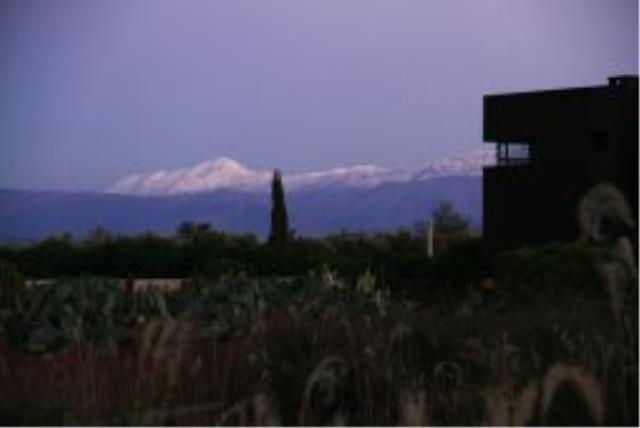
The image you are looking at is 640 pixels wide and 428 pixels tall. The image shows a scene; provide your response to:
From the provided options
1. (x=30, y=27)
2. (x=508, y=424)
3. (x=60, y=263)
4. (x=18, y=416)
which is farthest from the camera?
(x=60, y=263)

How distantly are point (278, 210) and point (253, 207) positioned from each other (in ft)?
91.6

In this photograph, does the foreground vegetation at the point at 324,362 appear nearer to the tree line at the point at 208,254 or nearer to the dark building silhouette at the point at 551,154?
the tree line at the point at 208,254

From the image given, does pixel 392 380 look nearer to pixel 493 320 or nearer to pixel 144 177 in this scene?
pixel 493 320

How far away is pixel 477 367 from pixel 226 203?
5443cm

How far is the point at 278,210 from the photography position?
31.7 meters

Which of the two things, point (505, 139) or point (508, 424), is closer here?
point (508, 424)

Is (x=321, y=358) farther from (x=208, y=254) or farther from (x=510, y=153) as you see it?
(x=510, y=153)

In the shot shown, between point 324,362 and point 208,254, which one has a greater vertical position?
point 208,254

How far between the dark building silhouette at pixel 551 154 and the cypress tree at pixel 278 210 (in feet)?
17.6

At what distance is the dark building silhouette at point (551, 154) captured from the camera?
2592 centimetres

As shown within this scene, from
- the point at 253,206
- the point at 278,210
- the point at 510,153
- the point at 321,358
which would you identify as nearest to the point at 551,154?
the point at 510,153

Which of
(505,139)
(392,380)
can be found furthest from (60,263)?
(392,380)

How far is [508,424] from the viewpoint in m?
4.47

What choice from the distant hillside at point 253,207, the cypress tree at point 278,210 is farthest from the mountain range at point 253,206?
the cypress tree at point 278,210
